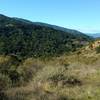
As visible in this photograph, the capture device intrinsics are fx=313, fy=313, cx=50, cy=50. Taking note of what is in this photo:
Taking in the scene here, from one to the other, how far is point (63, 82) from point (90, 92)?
174 cm

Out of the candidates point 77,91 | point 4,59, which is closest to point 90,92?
point 77,91

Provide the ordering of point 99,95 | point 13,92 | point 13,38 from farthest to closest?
1. point 13,38
2. point 99,95
3. point 13,92

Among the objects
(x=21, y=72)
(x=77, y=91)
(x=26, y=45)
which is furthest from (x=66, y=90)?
(x=26, y=45)

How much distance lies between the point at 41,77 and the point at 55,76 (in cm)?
63

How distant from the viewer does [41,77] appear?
1175cm

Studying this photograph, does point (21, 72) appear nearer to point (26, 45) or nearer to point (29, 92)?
point (29, 92)

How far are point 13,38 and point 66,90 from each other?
11236cm

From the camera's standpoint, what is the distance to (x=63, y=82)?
11.8 metres

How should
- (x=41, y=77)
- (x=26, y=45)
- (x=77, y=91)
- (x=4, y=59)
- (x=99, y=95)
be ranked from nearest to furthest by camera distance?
1. (x=99, y=95)
2. (x=77, y=91)
3. (x=41, y=77)
4. (x=4, y=59)
5. (x=26, y=45)

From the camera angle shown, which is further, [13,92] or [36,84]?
[36,84]

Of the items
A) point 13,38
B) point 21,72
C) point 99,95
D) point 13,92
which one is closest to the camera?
point 13,92

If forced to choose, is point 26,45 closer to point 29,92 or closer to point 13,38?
point 13,38

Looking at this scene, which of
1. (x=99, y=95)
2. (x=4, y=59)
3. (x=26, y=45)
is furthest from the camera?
(x=26, y=45)

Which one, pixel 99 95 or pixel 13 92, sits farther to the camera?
pixel 99 95
